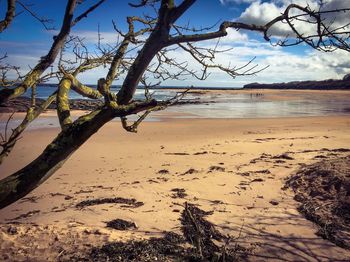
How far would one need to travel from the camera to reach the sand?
172 inches

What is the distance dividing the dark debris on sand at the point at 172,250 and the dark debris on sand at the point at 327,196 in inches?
61.2

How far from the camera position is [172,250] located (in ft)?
13.4

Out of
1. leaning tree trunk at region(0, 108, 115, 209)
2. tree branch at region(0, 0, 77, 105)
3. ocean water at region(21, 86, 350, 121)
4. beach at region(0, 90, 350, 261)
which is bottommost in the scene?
beach at region(0, 90, 350, 261)

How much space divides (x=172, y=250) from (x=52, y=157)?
222 cm

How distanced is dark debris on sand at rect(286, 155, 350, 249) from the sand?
0.19 metres

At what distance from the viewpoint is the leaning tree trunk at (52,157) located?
244 centimetres

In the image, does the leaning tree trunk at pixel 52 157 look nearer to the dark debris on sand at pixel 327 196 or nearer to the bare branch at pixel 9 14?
the bare branch at pixel 9 14

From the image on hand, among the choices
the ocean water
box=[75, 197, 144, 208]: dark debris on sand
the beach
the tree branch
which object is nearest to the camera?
the tree branch

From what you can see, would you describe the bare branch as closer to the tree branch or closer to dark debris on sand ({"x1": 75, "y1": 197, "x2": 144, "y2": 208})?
the tree branch

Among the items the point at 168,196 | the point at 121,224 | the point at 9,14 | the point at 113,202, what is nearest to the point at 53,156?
the point at 9,14

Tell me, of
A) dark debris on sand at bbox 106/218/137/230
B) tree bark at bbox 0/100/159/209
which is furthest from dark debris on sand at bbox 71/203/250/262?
tree bark at bbox 0/100/159/209

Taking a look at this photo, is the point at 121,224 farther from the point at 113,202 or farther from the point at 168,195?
the point at 168,195

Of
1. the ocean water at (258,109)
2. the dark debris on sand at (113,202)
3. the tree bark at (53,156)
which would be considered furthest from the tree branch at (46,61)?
the ocean water at (258,109)

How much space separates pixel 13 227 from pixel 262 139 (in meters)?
10.1
